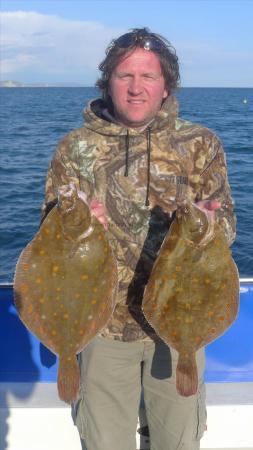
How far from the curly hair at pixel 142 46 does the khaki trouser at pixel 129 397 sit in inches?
61.0

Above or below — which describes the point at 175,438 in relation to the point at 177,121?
below

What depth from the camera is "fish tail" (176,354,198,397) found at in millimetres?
2820

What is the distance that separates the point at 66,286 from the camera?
2711 millimetres

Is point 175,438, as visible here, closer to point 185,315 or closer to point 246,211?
point 185,315

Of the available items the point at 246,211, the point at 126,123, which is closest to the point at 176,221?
the point at 126,123

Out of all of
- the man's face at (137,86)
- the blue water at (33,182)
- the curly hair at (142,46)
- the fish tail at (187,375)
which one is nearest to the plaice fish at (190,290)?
the fish tail at (187,375)

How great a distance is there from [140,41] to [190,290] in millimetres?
1396

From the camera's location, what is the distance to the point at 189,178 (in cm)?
314

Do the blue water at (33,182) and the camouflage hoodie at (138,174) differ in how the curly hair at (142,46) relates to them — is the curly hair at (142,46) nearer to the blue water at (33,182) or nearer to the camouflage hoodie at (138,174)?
the camouflage hoodie at (138,174)

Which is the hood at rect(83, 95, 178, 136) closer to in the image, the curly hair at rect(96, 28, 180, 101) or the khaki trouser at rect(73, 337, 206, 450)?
the curly hair at rect(96, 28, 180, 101)

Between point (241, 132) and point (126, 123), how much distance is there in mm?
24763

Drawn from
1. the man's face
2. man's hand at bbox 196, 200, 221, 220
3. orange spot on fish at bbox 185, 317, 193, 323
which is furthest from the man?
orange spot on fish at bbox 185, 317, 193, 323

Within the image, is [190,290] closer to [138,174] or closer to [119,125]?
[138,174]

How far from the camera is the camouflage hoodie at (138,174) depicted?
3.13m
